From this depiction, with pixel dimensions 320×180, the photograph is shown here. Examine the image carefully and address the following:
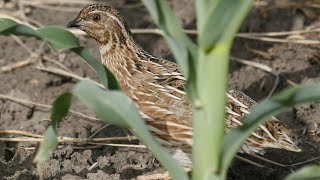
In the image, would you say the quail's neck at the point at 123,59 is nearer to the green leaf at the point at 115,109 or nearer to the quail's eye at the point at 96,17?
the quail's eye at the point at 96,17

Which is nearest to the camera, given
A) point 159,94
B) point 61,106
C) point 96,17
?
→ point 61,106

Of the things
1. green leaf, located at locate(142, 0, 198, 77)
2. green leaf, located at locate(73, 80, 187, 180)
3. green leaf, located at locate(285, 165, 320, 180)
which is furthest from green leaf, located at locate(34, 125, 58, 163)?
green leaf, located at locate(285, 165, 320, 180)

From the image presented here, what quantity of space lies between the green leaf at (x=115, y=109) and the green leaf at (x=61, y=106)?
1.01ft

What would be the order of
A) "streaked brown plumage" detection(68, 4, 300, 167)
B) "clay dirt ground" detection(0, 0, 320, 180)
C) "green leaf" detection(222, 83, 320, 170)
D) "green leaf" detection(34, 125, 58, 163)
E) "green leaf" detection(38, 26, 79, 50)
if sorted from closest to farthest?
1. "green leaf" detection(222, 83, 320, 170)
2. "green leaf" detection(34, 125, 58, 163)
3. "green leaf" detection(38, 26, 79, 50)
4. "streaked brown plumage" detection(68, 4, 300, 167)
5. "clay dirt ground" detection(0, 0, 320, 180)

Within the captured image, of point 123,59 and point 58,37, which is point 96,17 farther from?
point 58,37

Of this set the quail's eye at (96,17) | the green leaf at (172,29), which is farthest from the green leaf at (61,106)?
the quail's eye at (96,17)

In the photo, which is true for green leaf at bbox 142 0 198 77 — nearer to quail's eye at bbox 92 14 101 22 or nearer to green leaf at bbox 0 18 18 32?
green leaf at bbox 0 18 18 32

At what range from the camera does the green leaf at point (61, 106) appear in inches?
153

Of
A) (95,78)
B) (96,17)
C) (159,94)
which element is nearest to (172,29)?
(159,94)

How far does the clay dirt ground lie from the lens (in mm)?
5180

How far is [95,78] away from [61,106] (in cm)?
275

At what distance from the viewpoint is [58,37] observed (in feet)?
12.5

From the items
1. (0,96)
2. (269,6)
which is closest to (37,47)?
(0,96)

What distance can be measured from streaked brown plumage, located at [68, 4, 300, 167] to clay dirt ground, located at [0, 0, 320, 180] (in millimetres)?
407
